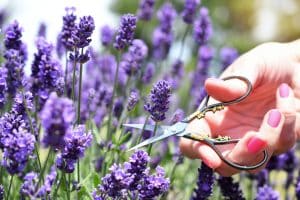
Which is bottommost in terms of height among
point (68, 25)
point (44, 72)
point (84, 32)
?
point (44, 72)

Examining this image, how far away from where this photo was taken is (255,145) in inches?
70.2

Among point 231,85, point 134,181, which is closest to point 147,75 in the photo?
point 231,85

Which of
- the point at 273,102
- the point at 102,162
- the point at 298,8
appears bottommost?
the point at 102,162

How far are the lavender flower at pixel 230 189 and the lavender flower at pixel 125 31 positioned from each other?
625mm

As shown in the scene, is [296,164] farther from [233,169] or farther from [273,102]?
[233,169]

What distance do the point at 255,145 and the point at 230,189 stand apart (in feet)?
1.39

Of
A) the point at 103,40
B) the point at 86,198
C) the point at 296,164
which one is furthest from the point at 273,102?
the point at 103,40

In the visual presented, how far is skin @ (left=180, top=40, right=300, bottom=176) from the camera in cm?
186

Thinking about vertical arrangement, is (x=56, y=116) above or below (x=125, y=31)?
below

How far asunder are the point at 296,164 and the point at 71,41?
1.54m

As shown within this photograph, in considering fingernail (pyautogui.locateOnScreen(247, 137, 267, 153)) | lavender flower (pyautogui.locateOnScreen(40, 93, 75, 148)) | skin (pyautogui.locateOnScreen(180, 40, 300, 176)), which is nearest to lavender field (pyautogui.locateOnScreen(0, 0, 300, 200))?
lavender flower (pyautogui.locateOnScreen(40, 93, 75, 148))

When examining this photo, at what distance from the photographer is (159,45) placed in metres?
3.54

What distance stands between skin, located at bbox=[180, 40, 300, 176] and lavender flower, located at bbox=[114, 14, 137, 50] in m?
0.38

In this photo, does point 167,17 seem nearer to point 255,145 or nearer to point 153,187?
point 255,145
